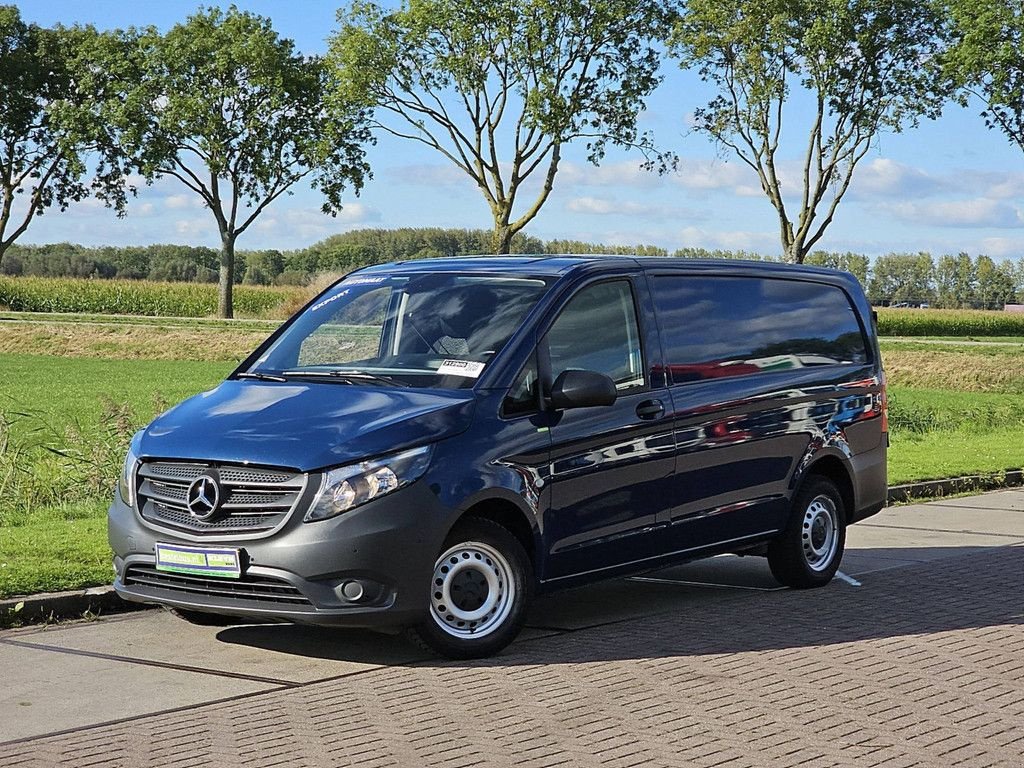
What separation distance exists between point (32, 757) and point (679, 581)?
5.23 m

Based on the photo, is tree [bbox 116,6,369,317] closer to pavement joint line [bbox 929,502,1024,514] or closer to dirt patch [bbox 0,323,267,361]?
dirt patch [bbox 0,323,267,361]

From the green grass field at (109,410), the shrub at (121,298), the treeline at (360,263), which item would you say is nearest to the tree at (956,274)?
the treeline at (360,263)

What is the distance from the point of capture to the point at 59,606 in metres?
8.55

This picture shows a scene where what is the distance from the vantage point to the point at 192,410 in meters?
7.76

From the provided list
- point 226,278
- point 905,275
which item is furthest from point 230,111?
point 905,275

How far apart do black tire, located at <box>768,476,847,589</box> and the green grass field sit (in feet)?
13.4

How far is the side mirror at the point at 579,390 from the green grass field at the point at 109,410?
3.09m

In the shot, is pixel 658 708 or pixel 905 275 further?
pixel 905 275

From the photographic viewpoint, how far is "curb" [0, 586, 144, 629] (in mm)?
8336

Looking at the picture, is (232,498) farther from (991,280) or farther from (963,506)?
(991,280)

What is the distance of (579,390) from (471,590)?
1116 mm

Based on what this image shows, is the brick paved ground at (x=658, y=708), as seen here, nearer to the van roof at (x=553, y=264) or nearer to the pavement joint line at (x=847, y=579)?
the pavement joint line at (x=847, y=579)

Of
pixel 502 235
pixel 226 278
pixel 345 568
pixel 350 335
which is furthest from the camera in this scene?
pixel 226 278

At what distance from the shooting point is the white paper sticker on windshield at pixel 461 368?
7.68 meters
